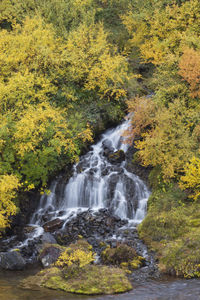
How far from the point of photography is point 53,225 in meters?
16.6

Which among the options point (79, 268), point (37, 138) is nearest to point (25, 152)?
point (37, 138)

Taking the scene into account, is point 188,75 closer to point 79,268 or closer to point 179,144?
point 179,144

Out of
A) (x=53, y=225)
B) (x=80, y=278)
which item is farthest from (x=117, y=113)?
(x=80, y=278)

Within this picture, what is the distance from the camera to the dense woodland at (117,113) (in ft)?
48.7

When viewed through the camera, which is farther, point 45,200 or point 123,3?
point 123,3

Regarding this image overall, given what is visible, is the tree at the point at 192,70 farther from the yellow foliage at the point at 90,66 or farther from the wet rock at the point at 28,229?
the wet rock at the point at 28,229

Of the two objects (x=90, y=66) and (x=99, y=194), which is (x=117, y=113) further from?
(x=99, y=194)

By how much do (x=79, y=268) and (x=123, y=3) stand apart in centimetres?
3044

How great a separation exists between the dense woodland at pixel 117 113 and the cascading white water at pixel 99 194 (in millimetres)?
960

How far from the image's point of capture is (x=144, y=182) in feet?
61.7

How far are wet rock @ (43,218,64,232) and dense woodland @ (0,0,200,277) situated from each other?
207cm

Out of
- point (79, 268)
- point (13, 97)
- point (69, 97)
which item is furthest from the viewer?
point (69, 97)

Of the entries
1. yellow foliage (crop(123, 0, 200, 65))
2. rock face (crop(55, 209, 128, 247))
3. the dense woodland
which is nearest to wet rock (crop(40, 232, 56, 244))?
rock face (crop(55, 209, 128, 247))

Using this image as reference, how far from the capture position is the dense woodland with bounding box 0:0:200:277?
1484 centimetres
